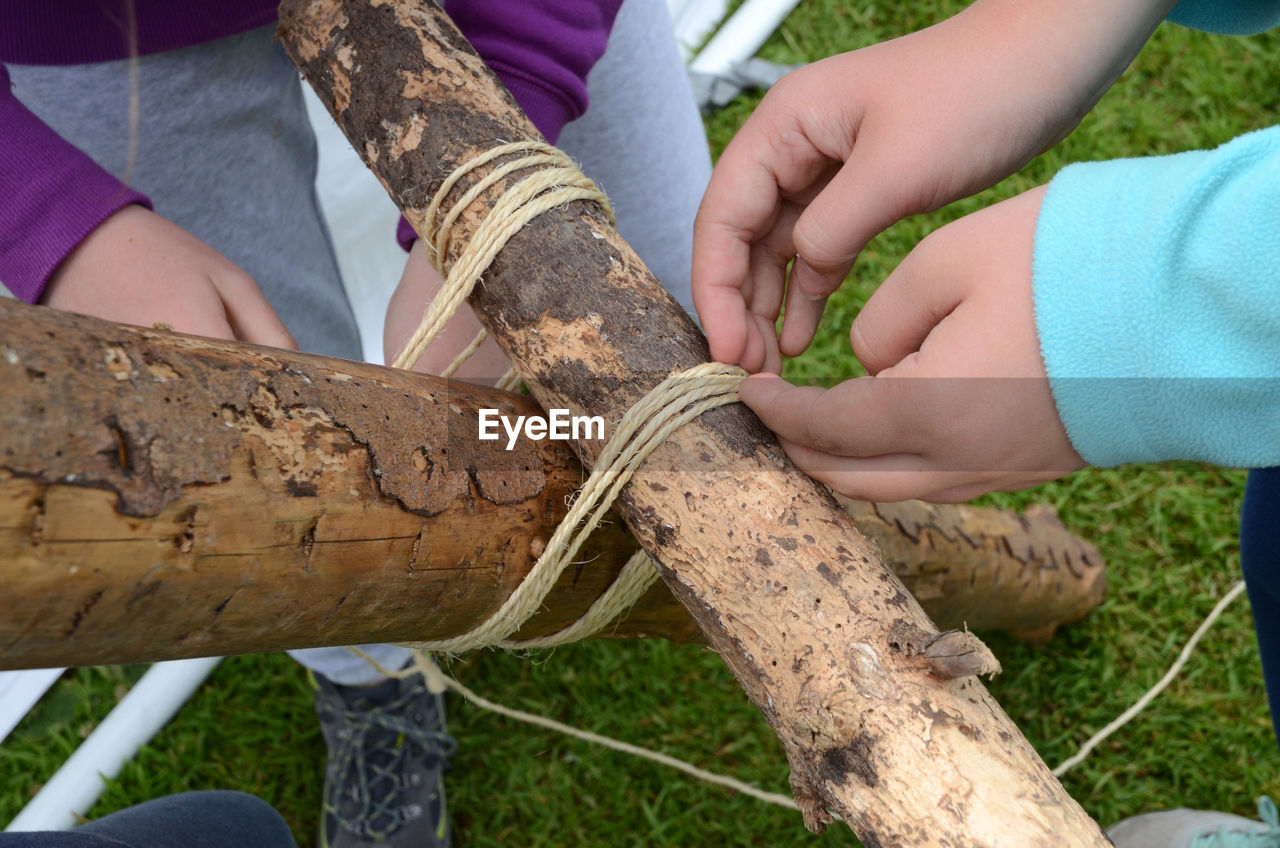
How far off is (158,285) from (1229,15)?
111cm

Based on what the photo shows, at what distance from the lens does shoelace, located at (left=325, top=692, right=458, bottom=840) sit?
1736 mm

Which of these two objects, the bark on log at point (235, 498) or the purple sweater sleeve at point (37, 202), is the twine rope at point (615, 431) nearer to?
the bark on log at point (235, 498)

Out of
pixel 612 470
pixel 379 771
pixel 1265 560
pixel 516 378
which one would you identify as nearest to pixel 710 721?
pixel 379 771

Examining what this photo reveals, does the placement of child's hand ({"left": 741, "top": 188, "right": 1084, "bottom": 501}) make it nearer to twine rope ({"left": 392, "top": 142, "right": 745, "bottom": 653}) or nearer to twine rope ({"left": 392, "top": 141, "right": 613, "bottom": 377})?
twine rope ({"left": 392, "top": 142, "right": 745, "bottom": 653})

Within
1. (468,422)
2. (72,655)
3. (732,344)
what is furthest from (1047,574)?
(72,655)

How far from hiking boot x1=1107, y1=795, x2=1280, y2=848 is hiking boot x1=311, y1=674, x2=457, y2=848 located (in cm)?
121

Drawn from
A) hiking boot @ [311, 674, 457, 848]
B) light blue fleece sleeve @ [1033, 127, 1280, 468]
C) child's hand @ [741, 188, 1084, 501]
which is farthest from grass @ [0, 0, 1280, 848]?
light blue fleece sleeve @ [1033, 127, 1280, 468]

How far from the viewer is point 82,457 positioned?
0.50m

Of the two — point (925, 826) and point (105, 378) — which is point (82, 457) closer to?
point (105, 378)

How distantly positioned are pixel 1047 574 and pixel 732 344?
1.03m

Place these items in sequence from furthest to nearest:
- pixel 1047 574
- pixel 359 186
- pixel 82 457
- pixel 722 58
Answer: pixel 722 58, pixel 359 186, pixel 1047 574, pixel 82 457

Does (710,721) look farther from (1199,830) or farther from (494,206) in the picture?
(494,206)

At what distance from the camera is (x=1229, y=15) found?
921mm

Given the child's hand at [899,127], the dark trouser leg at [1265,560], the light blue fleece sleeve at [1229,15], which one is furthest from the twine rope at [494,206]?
the dark trouser leg at [1265,560]
